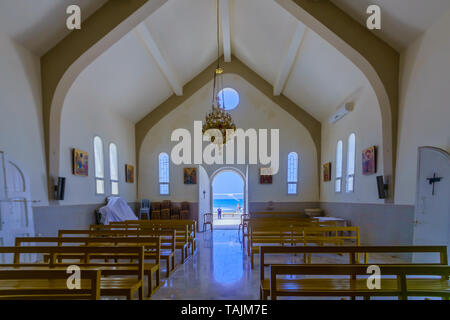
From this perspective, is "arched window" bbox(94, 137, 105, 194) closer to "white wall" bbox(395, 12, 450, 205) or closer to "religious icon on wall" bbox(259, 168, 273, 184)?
"religious icon on wall" bbox(259, 168, 273, 184)

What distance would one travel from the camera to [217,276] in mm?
4672

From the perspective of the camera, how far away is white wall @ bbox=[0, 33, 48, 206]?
5.18 m

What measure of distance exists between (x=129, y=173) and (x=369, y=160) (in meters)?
8.44

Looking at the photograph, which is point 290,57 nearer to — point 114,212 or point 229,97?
point 229,97

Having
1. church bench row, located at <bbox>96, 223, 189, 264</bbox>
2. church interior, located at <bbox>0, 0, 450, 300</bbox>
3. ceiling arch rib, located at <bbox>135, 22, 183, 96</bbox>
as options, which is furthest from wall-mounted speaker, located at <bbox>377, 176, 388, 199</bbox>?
ceiling arch rib, located at <bbox>135, 22, 183, 96</bbox>

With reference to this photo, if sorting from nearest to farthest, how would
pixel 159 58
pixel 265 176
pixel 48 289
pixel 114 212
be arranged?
pixel 48 289 → pixel 114 212 → pixel 159 58 → pixel 265 176

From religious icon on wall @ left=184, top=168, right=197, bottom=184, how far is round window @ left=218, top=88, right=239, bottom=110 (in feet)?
10.0

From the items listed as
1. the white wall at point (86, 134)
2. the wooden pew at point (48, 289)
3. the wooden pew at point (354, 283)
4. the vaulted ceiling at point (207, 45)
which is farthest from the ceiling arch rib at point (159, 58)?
the wooden pew at point (354, 283)

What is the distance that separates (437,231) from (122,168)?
9.40m

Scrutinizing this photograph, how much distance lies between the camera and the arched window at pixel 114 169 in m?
9.50

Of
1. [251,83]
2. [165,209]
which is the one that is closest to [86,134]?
[165,209]

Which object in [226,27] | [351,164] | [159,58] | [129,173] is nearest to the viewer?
[351,164]
